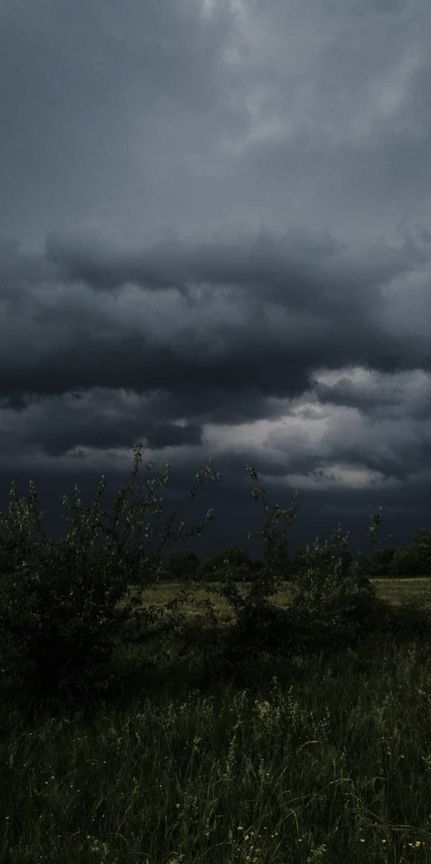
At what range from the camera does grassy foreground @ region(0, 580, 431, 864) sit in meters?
4.00

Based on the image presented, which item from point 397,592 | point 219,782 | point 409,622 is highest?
point 219,782

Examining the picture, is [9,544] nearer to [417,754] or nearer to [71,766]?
[71,766]

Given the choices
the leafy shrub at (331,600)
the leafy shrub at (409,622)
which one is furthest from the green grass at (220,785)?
the leafy shrub at (409,622)

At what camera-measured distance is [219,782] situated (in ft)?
15.8

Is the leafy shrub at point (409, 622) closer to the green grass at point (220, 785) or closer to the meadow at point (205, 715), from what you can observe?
A: the meadow at point (205, 715)

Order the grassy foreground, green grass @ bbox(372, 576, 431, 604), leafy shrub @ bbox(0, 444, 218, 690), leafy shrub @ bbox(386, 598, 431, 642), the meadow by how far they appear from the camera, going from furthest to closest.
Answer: green grass @ bbox(372, 576, 431, 604)
leafy shrub @ bbox(386, 598, 431, 642)
leafy shrub @ bbox(0, 444, 218, 690)
the meadow
the grassy foreground

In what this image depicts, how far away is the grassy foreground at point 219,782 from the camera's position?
400cm

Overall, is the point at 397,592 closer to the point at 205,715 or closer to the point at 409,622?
the point at 409,622

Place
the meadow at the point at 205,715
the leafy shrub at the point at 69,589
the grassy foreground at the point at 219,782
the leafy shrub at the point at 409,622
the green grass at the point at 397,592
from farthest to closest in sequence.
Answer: the green grass at the point at 397,592 → the leafy shrub at the point at 409,622 → the leafy shrub at the point at 69,589 → the meadow at the point at 205,715 → the grassy foreground at the point at 219,782

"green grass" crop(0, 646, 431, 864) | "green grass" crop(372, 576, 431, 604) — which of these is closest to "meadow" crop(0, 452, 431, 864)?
"green grass" crop(0, 646, 431, 864)

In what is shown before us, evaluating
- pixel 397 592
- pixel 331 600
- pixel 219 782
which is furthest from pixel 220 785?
pixel 397 592

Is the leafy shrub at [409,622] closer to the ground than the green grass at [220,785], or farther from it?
closer to the ground

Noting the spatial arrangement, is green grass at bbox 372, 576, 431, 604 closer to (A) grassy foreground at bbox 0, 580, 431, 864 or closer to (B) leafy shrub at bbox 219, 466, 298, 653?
(B) leafy shrub at bbox 219, 466, 298, 653

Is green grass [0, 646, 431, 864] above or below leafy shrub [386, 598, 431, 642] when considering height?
above
